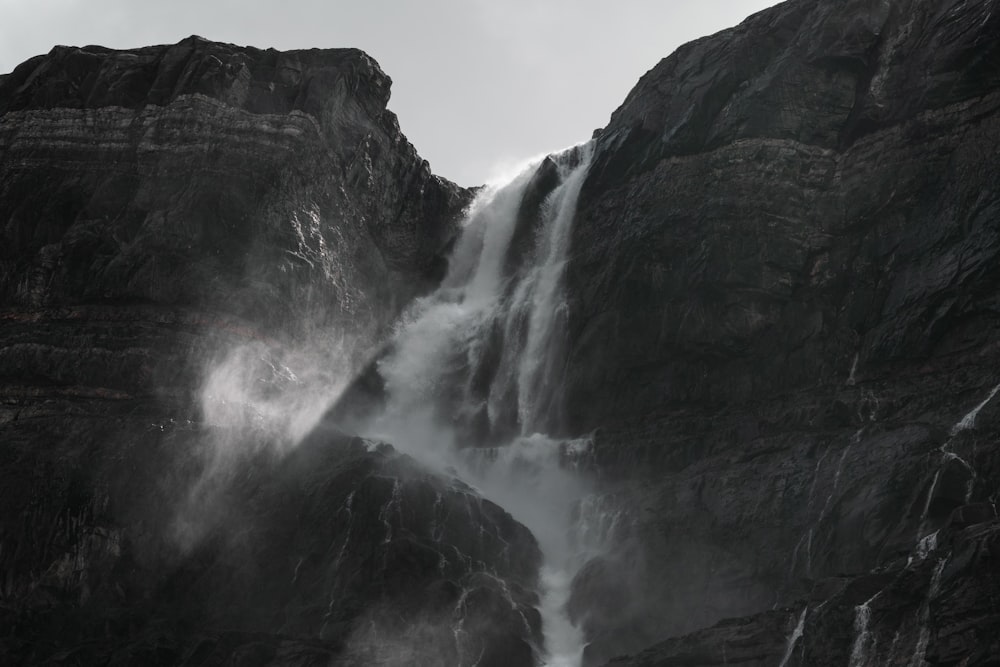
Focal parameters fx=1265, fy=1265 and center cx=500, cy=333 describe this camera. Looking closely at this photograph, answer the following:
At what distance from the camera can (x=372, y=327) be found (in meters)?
88.7

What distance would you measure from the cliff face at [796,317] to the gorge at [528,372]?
0.19 meters

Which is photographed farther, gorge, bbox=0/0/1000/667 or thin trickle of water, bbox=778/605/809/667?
→ gorge, bbox=0/0/1000/667

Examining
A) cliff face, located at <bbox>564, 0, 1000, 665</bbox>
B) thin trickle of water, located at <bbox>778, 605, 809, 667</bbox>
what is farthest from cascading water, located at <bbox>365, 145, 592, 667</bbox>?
thin trickle of water, located at <bbox>778, 605, 809, 667</bbox>

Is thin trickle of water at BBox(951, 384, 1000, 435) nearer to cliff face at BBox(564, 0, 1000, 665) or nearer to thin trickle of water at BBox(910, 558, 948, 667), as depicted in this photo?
cliff face at BBox(564, 0, 1000, 665)

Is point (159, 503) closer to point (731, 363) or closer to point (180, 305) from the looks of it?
point (180, 305)

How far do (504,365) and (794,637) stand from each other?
1505 inches

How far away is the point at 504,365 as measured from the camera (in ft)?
277

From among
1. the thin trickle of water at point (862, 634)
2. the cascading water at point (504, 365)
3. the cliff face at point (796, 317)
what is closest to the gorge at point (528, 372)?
the thin trickle of water at point (862, 634)

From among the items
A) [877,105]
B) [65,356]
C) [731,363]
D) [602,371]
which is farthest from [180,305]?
[877,105]

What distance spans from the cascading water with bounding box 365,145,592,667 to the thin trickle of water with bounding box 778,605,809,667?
17775 millimetres

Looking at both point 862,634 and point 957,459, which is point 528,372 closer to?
point 957,459

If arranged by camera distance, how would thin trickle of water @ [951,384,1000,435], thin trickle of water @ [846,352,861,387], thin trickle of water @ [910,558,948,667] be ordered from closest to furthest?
thin trickle of water @ [910,558,948,667] → thin trickle of water @ [951,384,1000,435] → thin trickle of water @ [846,352,861,387]

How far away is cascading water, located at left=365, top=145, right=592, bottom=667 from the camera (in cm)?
7488

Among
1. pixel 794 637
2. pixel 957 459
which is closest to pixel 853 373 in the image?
pixel 957 459
